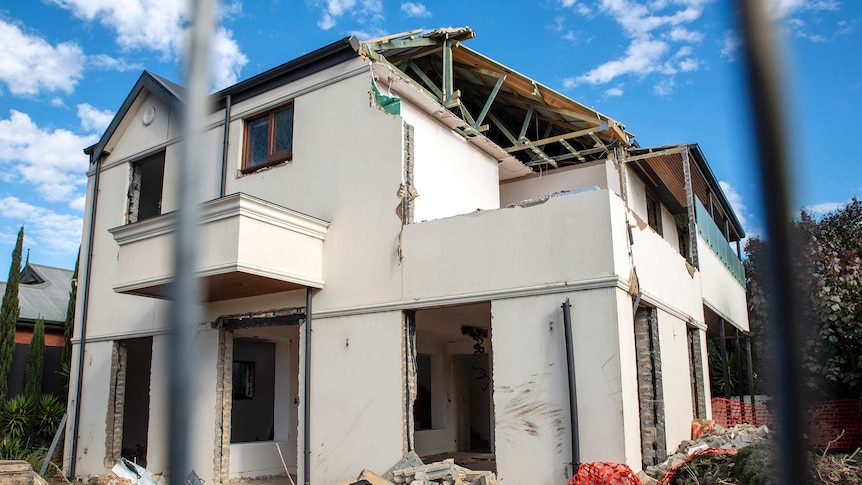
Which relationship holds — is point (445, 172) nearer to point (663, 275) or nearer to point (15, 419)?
point (663, 275)

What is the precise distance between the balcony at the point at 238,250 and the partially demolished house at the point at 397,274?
0.04 meters

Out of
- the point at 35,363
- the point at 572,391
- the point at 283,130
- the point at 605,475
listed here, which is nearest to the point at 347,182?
the point at 283,130

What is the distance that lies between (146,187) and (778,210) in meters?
18.1


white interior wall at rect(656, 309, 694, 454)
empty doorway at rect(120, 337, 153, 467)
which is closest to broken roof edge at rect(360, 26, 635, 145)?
white interior wall at rect(656, 309, 694, 454)

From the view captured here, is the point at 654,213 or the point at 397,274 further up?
the point at 654,213

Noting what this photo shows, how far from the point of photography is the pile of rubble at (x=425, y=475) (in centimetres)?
930

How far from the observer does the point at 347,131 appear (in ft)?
40.4

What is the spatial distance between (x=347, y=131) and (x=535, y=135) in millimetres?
7123

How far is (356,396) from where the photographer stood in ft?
36.1

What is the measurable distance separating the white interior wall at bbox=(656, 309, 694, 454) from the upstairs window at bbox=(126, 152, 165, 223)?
432 inches

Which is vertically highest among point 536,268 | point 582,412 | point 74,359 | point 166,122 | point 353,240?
point 166,122

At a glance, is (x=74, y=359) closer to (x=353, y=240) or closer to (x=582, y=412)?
(x=353, y=240)

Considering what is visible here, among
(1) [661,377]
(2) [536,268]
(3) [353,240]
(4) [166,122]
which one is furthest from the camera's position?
(4) [166,122]

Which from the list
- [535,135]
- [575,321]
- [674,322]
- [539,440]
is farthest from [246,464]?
[535,135]
